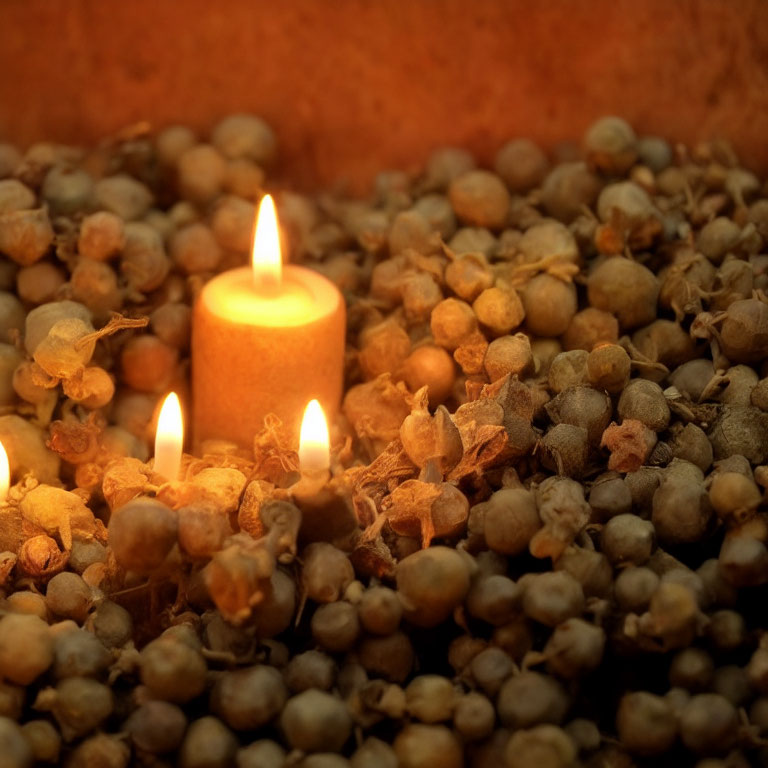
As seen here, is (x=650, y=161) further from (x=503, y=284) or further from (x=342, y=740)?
(x=342, y=740)

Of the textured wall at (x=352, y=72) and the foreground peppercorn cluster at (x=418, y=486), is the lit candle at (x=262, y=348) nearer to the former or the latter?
the foreground peppercorn cluster at (x=418, y=486)

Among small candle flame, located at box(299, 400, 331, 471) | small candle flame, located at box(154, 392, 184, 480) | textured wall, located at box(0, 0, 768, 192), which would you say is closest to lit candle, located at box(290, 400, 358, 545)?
small candle flame, located at box(299, 400, 331, 471)

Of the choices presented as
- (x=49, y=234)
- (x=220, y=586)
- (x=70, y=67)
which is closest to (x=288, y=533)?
(x=220, y=586)

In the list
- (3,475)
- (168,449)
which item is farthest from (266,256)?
(3,475)

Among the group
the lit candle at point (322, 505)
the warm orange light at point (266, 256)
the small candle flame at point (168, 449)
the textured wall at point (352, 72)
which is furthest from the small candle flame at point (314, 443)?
the textured wall at point (352, 72)

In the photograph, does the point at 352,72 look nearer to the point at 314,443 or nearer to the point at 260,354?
the point at 260,354
